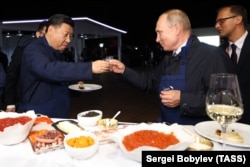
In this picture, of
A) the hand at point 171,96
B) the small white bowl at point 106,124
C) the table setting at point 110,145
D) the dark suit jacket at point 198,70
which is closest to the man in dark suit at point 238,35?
the dark suit jacket at point 198,70

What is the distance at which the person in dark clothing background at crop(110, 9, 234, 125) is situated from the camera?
1.88 m

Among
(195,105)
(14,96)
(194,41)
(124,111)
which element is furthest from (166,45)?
(124,111)

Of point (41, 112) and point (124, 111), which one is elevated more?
point (41, 112)

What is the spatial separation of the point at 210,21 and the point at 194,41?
12404mm

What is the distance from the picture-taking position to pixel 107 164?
124 centimetres

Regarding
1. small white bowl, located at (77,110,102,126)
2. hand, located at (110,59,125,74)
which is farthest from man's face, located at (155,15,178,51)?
small white bowl, located at (77,110,102,126)

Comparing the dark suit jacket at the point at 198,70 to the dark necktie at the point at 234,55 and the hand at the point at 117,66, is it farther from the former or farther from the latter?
the dark necktie at the point at 234,55

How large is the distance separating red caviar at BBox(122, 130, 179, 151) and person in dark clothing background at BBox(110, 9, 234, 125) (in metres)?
0.52

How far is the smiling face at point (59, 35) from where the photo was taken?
87.0 inches

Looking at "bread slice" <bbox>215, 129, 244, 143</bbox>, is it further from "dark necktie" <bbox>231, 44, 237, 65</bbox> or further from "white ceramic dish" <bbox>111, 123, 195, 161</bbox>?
"dark necktie" <bbox>231, 44, 237, 65</bbox>

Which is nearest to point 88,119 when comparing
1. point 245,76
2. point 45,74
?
point 45,74

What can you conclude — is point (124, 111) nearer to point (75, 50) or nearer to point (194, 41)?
point (194, 41)

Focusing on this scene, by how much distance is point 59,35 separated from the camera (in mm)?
2230

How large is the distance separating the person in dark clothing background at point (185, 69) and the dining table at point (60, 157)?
51 cm
